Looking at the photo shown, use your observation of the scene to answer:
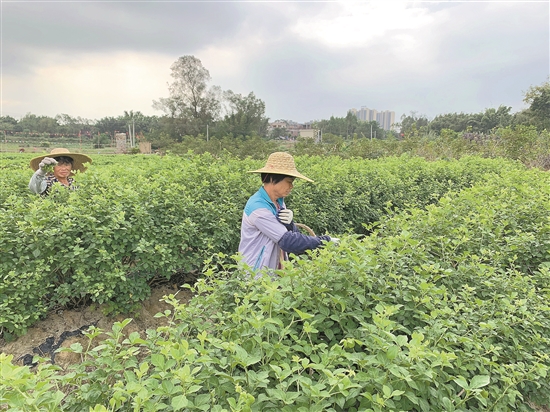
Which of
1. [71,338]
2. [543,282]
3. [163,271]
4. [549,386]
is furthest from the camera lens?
[163,271]

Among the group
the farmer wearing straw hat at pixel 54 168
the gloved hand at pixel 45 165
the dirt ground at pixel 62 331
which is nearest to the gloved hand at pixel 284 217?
the dirt ground at pixel 62 331

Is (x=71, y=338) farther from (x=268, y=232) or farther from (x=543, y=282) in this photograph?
(x=543, y=282)

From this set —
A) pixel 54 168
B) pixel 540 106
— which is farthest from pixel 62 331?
pixel 540 106

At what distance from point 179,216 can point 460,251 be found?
Answer: 8.04ft

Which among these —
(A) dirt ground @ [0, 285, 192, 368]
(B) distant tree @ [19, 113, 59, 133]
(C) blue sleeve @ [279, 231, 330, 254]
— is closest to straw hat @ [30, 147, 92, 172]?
(A) dirt ground @ [0, 285, 192, 368]

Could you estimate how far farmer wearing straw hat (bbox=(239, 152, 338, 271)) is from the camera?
257cm

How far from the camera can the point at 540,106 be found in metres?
26.6

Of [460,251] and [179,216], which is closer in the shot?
[460,251]

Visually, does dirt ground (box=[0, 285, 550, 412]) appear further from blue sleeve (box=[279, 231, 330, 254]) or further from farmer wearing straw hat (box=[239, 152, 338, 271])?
blue sleeve (box=[279, 231, 330, 254])

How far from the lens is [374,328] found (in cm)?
126

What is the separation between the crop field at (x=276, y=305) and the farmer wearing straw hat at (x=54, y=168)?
27 centimetres

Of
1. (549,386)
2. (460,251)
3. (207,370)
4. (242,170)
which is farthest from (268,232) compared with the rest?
(242,170)

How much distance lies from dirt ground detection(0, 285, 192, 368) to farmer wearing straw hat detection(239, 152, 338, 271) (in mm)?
892

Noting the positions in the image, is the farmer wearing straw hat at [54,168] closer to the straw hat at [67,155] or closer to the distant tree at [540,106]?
the straw hat at [67,155]
